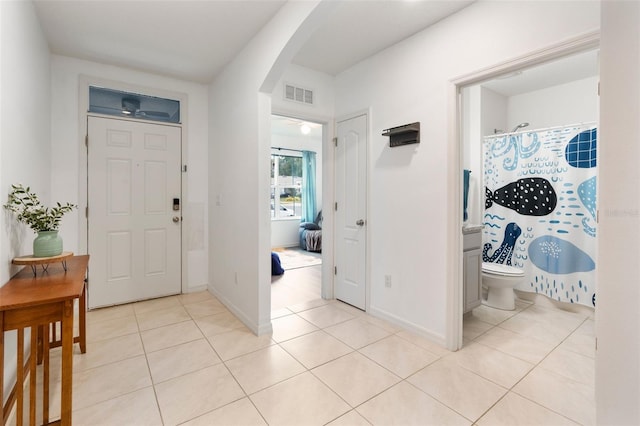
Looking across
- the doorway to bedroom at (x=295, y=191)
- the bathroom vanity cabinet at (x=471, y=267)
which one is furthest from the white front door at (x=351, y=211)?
the doorway to bedroom at (x=295, y=191)

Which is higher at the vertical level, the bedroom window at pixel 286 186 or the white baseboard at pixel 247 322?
the bedroom window at pixel 286 186

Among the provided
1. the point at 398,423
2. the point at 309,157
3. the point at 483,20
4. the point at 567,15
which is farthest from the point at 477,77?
the point at 309,157

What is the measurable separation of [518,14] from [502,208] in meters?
2.22

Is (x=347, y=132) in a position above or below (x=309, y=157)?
below

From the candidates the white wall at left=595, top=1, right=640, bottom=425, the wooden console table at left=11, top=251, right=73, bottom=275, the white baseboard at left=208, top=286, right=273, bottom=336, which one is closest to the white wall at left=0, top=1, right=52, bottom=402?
the wooden console table at left=11, top=251, right=73, bottom=275

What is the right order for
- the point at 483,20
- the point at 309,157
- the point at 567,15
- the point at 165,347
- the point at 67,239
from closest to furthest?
the point at 567,15, the point at 483,20, the point at 165,347, the point at 67,239, the point at 309,157

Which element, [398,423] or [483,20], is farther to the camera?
[483,20]

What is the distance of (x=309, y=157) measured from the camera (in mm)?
7250

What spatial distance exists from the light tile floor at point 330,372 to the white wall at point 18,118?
2.11 feet

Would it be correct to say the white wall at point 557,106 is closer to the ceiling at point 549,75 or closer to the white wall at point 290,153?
the ceiling at point 549,75

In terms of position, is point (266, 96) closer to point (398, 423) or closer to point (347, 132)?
point (347, 132)

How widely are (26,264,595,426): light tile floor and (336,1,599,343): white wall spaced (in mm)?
390

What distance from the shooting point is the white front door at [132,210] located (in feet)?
10.4

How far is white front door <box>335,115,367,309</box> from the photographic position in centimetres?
308
